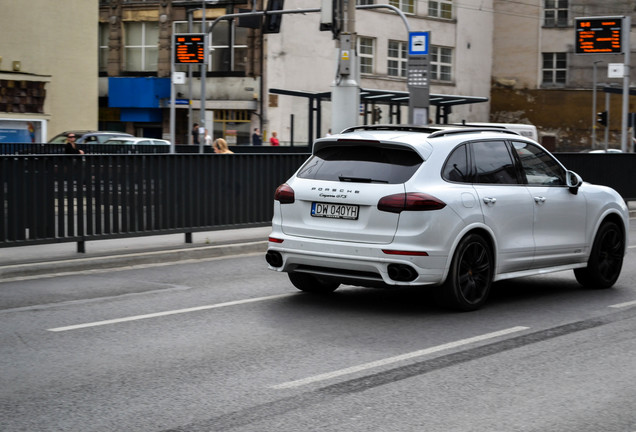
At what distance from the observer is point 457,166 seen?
9367 millimetres

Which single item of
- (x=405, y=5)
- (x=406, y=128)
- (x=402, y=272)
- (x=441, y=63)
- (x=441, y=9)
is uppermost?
(x=441, y=9)

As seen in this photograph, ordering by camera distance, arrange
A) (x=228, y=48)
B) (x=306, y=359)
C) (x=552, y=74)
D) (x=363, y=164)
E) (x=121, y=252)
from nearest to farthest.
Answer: (x=306, y=359) < (x=363, y=164) < (x=121, y=252) < (x=228, y=48) < (x=552, y=74)

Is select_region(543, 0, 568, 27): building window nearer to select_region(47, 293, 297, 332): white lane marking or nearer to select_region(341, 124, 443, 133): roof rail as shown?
select_region(341, 124, 443, 133): roof rail

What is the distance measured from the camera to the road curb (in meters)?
11.6

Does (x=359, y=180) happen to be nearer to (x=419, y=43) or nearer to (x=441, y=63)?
(x=419, y=43)

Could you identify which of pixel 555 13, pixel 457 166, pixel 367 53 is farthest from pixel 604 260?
pixel 555 13

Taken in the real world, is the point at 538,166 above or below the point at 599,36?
below

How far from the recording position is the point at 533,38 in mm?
63438

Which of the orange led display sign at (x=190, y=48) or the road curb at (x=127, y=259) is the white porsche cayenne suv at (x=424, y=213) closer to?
the road curb at (x=127, y=259)

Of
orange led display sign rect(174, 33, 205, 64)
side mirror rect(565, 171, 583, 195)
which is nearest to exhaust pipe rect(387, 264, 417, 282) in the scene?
side mirror rect(565, 171, 583, 195)

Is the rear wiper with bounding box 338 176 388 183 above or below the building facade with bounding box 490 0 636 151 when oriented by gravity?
below

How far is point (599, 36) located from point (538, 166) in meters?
18.3

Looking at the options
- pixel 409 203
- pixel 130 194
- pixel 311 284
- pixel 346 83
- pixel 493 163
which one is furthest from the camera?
pixel 346 83

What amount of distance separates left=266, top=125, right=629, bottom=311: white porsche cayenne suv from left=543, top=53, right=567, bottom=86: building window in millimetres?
54234
